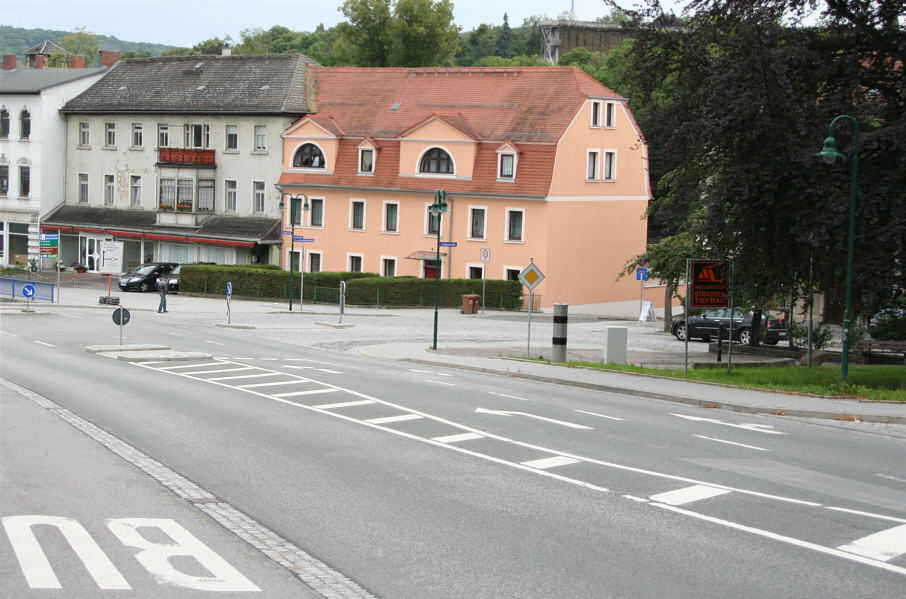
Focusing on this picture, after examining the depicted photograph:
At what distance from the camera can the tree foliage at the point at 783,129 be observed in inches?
900

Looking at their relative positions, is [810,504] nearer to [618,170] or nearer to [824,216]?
[824,216]

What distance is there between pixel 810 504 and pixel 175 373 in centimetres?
1735

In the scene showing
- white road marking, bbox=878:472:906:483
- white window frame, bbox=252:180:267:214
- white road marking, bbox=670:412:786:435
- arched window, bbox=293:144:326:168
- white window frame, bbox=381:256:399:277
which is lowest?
white road marking, bbox=878:472:906:483

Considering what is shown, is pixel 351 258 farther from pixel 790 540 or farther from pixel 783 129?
pixel 790 540

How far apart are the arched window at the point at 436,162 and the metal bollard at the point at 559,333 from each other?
30.6 m

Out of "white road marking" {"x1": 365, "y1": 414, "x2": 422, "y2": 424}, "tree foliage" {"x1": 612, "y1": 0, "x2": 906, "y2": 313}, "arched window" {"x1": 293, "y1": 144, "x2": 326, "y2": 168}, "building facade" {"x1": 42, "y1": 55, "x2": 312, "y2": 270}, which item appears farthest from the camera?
"building facade" {"x1": 42, "y1": 55, "x2": 312, "y2": 270}

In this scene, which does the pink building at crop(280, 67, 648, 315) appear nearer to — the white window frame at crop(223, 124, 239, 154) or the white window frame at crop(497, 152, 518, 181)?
the white window frame at crop(497, 152, 518, 181)

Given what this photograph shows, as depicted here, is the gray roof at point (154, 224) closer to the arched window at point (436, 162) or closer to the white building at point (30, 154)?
the white building at point (30, 154)

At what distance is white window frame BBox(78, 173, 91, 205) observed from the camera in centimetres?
7194

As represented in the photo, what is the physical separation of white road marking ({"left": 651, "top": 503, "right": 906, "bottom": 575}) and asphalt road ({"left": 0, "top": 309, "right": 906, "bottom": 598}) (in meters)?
0.03

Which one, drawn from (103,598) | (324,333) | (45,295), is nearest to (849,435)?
(103,598)

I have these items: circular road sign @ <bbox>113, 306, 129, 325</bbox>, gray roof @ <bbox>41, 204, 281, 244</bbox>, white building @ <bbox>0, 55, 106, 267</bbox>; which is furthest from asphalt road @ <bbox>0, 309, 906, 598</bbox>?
white building @ <bbox>0, 55, 106, 267</bbox>

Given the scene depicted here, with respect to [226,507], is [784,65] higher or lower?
higher

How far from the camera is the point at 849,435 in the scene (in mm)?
17141
